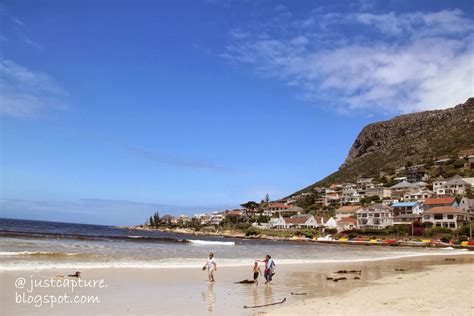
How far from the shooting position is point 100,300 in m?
12.0

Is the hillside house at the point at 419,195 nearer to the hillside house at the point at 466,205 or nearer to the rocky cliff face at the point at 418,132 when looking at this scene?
the hillside house at the point at 466,205

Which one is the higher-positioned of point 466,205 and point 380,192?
point 380,192

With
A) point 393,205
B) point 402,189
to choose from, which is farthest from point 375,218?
point 402,189

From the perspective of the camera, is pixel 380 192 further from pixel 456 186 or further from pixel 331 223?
pixel 331 223

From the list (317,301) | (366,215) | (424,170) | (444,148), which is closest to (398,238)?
(366,215)

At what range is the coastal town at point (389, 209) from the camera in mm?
78625

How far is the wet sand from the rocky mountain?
5087 inches

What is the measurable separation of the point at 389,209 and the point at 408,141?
84.7 metres

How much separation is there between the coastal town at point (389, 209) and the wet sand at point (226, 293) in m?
50.3

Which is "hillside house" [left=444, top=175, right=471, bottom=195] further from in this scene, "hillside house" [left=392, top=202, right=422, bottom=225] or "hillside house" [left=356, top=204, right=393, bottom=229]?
"hillside house" [left=356, top=204, right=393, bottom=229]

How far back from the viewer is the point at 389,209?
295ft

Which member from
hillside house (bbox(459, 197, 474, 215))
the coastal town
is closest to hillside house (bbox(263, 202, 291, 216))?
the coastal town

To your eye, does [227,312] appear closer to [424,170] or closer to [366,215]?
[366,215]

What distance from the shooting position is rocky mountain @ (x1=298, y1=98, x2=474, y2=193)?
14138cm
